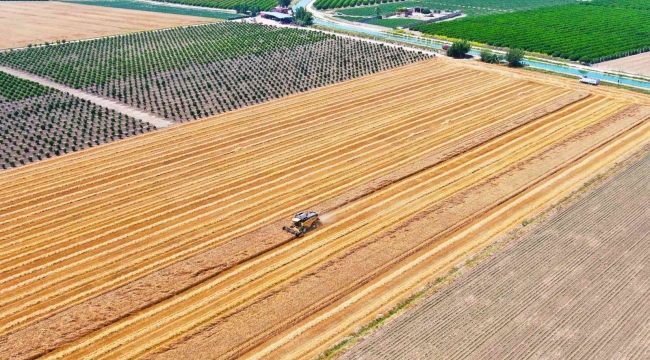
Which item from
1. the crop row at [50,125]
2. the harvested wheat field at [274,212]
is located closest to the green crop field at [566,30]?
the harvested wheat field at [274,212]

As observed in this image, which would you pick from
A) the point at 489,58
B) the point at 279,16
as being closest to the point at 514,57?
the point at 489,58

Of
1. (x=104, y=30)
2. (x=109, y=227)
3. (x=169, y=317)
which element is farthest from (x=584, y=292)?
(x=104, y=30)

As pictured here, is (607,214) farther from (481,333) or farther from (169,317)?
(169,317)

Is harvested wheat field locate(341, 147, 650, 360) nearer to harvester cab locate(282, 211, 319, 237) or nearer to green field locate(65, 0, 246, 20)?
harvester cab locate(282, 211, 319, 237)

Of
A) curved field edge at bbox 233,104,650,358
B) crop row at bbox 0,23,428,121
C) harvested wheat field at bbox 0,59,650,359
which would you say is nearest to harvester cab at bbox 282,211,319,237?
harvested wheat field at bbox 0,59,650,359

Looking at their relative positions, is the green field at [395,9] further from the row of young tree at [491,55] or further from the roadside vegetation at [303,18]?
the row of young tree at [491,55]

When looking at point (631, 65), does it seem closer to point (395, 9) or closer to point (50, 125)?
point (395, 9)
